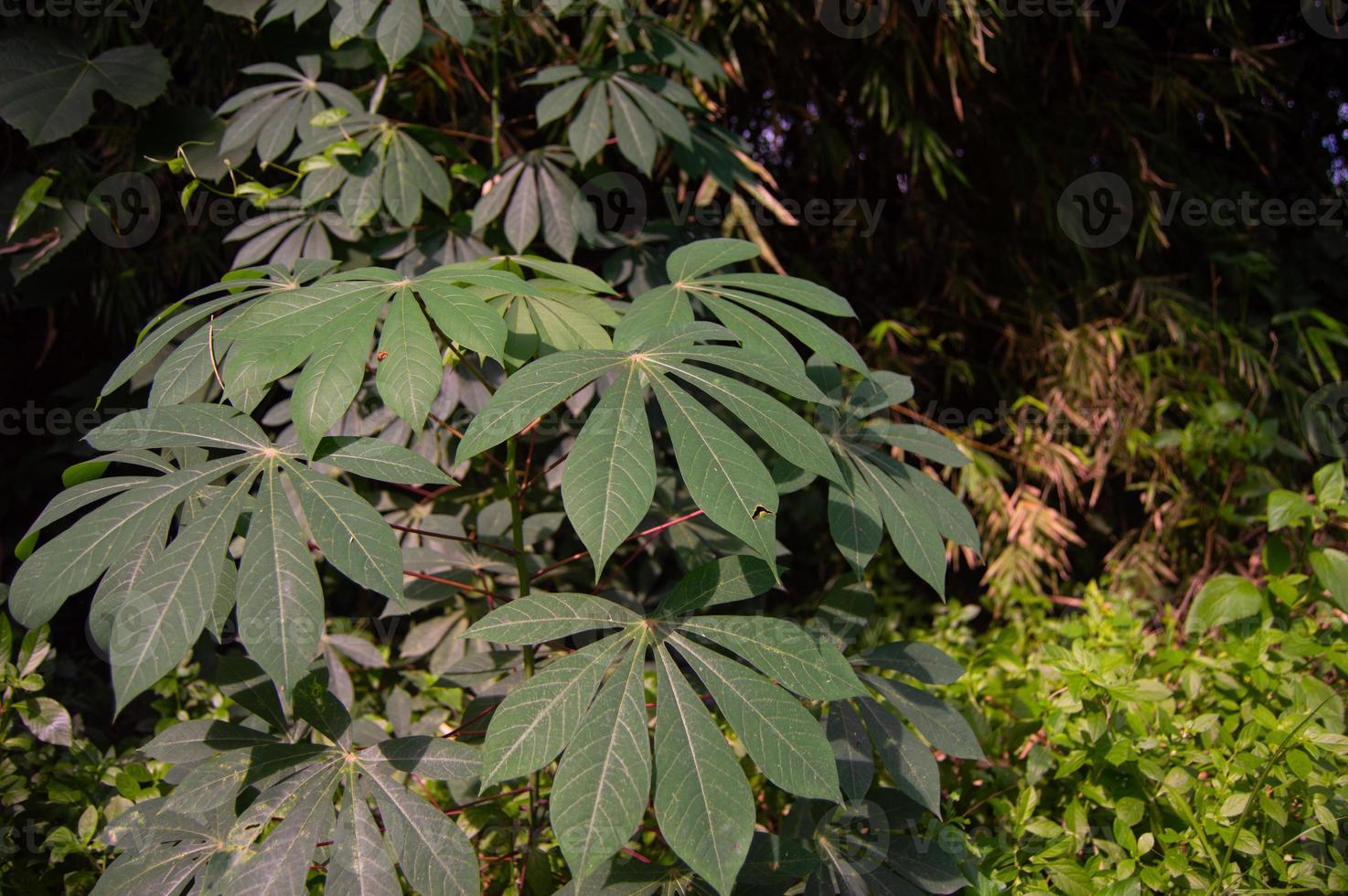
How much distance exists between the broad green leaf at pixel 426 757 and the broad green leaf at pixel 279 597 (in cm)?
25

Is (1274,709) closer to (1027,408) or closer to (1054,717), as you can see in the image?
(1054,717)

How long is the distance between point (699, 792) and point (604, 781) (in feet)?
0.29

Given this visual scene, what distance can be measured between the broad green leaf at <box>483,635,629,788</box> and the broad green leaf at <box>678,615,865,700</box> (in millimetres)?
117

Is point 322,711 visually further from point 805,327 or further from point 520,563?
point 805,327

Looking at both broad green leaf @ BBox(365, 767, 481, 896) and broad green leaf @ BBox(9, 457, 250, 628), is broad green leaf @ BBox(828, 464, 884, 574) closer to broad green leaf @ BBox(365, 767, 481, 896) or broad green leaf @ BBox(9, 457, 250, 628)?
broad green leaf @ BBox(365, 767, 481, 896)

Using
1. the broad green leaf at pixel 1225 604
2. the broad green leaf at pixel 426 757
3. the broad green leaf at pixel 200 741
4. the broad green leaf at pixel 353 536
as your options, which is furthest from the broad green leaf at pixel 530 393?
the broad green leaf at pixel 1225 604

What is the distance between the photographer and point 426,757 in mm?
983

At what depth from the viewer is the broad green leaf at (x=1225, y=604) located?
1.51 meters

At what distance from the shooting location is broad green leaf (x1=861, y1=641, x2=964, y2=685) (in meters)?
1.19

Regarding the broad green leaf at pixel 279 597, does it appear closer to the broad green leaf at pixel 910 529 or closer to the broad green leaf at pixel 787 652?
the broad green leaf at pixel 787 652

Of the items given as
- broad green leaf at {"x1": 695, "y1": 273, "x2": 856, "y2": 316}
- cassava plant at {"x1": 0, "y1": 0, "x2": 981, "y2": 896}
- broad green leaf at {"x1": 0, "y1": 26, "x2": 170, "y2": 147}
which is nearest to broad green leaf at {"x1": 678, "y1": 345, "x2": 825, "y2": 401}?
cassava plant at {"x1": 0, "y1": 0, "x2": 981, "y2": 896}

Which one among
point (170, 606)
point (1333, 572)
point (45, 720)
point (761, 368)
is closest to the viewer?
point (170, 606)

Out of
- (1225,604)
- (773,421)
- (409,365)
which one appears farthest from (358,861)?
(1225,604)

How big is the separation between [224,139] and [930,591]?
2020 mm
